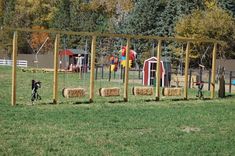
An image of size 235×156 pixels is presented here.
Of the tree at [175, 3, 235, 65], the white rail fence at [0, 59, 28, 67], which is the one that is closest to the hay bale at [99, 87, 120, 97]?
the tree at [175, 3, 235, 65]

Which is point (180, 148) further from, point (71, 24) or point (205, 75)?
point (71, 24)

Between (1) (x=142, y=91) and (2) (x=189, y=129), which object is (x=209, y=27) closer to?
(1) (x=142, y=91)

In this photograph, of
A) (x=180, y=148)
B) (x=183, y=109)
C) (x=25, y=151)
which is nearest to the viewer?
(x=25, y=151)

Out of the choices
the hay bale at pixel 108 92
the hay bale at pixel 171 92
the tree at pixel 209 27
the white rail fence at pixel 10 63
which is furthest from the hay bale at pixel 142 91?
the white rail fence at pixel 10 63

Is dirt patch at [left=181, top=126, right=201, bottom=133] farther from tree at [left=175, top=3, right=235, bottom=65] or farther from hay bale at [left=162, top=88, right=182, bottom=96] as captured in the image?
tree at [left=175, top=3, right=235, bottom=65]

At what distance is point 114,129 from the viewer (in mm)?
10891

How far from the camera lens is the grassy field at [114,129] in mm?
8648

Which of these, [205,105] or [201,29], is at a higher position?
[201,29]

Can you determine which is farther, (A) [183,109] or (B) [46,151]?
(A) [183,109]

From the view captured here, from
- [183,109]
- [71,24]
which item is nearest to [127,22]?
[71,24]

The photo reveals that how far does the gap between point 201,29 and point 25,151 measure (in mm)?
41659

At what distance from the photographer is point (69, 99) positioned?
58.6 feet

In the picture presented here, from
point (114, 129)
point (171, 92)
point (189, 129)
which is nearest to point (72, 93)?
point (171, 92)

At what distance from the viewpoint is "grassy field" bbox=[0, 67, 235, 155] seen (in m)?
8.65
